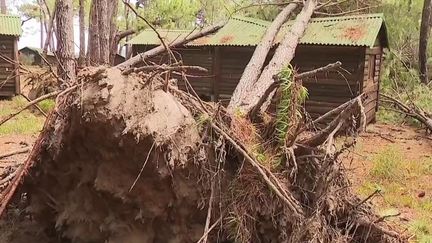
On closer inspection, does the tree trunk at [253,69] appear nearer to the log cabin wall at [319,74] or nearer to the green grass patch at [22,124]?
the log cabin wall at [319,74]

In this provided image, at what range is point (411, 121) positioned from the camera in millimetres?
13711

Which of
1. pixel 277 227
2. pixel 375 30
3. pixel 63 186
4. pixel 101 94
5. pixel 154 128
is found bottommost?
pixel 277 227

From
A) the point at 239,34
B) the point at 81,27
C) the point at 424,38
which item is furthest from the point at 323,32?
the point at 81,27

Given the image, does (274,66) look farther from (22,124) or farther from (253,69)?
(22,124)

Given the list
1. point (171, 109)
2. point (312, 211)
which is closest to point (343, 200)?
point (312, 211)

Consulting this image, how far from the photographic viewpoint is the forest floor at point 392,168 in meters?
6.23

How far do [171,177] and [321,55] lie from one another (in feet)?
30.0

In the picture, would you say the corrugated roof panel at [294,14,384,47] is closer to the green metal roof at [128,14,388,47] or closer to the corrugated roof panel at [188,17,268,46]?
the green metal roof at [128,14,388,47]

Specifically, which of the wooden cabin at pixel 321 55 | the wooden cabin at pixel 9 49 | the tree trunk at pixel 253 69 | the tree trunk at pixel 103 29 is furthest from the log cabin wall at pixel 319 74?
the wooden cabin at pixel 9 49

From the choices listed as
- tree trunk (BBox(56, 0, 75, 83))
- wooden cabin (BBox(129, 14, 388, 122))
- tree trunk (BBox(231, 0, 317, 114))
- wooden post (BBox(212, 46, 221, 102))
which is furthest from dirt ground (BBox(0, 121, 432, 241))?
wooden post (BBox(212, 46, 221, 102))

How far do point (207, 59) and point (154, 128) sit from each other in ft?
35.1

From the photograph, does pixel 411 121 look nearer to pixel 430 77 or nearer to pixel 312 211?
pixel 430 77

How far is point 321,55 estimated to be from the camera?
1208cm

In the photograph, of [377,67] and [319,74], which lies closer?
[319,74]
